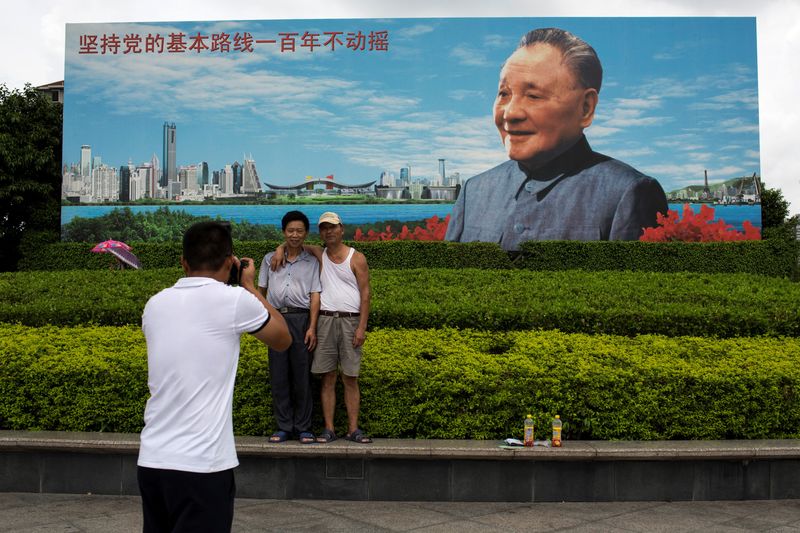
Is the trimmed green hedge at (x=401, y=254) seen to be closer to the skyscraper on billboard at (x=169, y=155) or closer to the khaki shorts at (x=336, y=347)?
the skyscraper on billboard at (x=169, y=155)

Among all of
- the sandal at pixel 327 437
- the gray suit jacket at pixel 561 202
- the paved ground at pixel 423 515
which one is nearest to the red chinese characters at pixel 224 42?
the gray suit jacket at pixel 561 202

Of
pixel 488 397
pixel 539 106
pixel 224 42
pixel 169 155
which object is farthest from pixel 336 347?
pixel 224 42

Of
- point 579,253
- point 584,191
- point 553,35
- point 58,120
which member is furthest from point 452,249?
point 58,120

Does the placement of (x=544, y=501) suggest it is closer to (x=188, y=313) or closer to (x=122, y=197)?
(x=188, y=313)

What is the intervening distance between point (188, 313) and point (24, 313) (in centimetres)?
511

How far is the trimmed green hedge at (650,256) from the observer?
43.3 feet

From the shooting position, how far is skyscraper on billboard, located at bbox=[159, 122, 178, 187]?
1670cm

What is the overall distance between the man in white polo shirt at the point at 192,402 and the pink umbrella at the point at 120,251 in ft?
36.3

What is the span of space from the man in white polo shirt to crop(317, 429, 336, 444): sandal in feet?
7.52

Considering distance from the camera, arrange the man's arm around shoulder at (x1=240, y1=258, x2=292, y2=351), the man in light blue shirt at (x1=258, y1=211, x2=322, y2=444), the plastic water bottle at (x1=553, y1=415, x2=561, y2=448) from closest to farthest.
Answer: the man's arm around shoulder at (x1=240, y1=258, x2=292, y2=351)
the plastic water bottle at (x1=553, y1=415, x2=561, y2=448)
the man in light blue shirt at (x1=258, y1=211, x2=322, y2=444)

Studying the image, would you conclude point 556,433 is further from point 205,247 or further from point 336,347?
point 205,247

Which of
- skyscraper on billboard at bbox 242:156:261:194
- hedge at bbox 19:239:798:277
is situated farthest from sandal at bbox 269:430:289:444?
skyscraper on billboard at bbox 242:156:261:194

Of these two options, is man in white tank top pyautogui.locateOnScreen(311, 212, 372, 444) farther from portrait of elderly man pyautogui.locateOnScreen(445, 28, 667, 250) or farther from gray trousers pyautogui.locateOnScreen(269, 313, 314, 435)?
portrait of elderly man pyautogui.locateOnScreen(445, 28, 667, 250)

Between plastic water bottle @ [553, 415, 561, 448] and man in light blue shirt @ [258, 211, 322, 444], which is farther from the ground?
man in light blue shirt @ [258, 211, 322, 444]
